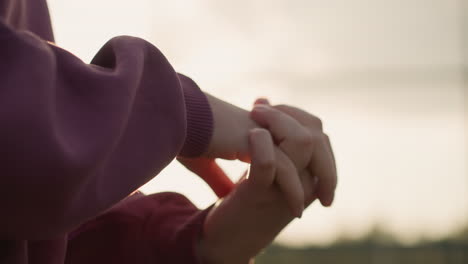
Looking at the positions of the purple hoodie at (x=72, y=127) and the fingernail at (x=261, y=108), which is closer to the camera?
the purple hoodie at (x=72, y=127)

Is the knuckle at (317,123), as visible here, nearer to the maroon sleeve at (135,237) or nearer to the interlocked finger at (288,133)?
the interlocked finger at (288,133)

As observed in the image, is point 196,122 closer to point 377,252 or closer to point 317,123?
point 317,123

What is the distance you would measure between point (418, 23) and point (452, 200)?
2.01ft

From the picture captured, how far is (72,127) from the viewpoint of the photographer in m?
0.48

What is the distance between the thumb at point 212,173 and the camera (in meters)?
0.73

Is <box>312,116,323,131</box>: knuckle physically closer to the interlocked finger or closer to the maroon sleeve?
the interlocked finger

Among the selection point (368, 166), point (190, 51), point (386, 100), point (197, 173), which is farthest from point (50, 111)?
point (386, 100)

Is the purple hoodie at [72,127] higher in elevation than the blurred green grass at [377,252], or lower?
higher

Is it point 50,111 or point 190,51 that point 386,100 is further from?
point 50,111

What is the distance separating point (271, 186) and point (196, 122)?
0.10 m

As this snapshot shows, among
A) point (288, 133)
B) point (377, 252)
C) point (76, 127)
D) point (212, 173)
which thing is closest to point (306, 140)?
point (288, 133)

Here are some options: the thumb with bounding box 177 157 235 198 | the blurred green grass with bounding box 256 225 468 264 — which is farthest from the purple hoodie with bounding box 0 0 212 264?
the blurred green grass with bounding box 256 225 468 264

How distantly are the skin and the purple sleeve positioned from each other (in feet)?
0.32

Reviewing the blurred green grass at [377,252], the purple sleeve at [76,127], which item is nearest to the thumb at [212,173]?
the purple sleeve at [76,127]
